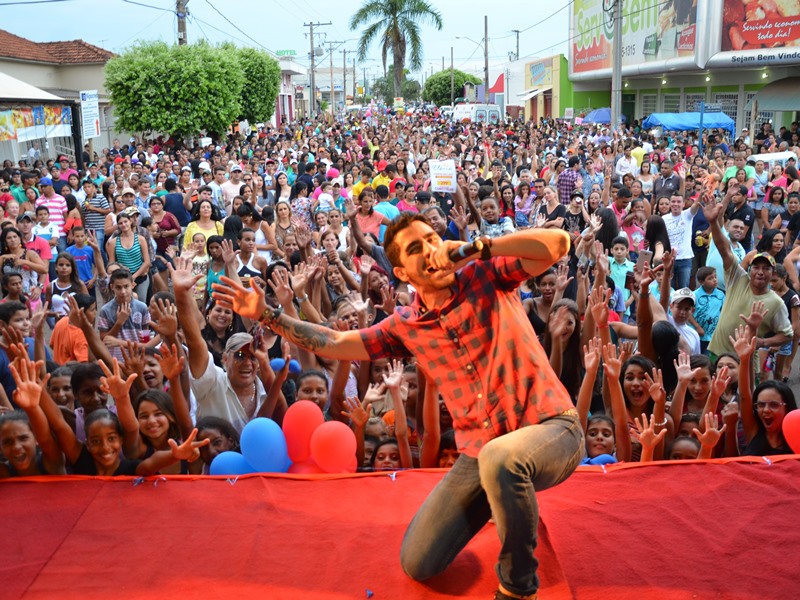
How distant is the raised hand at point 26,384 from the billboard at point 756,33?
28.2 meters

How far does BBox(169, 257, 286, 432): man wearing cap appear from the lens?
188 inches

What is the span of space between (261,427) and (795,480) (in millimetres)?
2634

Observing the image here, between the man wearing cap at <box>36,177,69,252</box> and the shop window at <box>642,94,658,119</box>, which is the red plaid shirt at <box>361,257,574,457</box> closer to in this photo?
the man wearing cap at <box>36,177,69,252</box>

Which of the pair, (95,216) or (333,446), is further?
(95,216)

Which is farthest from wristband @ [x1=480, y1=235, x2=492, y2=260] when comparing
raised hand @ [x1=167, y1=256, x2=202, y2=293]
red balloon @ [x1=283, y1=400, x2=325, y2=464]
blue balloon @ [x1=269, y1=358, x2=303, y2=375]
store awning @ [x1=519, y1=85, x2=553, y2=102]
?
store awning @ [x1=519, y1=85, x2=553, y2=102]

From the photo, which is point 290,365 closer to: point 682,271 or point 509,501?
point 509,501

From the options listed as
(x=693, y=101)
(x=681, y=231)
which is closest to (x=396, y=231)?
(x=681, y=231)

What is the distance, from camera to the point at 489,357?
3.29m

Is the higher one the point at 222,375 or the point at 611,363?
the point at 611,363

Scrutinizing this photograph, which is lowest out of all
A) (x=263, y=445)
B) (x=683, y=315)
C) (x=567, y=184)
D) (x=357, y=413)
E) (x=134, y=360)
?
(x=263, y=445)

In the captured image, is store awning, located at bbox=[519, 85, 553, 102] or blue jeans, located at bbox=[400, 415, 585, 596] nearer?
blue jeans, located at bbox=[400, 415, 585, 596]

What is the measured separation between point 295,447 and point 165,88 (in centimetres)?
2210

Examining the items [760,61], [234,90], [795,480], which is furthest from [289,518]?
[760,61]

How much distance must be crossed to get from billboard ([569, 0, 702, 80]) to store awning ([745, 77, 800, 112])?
260 cm
